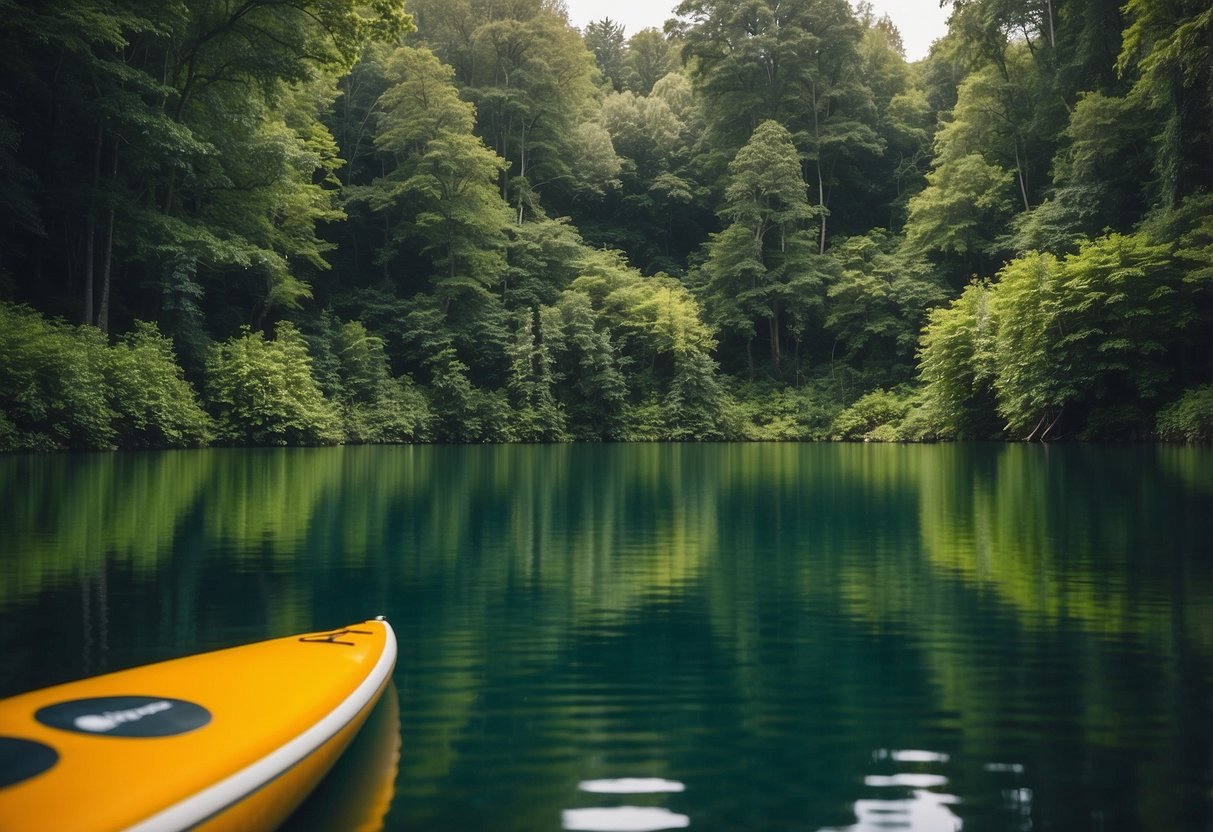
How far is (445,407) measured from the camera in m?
31.1

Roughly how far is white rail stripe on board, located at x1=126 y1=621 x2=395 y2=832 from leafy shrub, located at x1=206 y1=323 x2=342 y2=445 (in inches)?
885

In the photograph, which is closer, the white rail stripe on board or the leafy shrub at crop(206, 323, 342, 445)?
the white rail stripe on board

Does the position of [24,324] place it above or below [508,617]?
above

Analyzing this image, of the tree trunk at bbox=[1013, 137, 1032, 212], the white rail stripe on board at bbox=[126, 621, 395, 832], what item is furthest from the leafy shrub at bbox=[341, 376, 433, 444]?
the white rail stripe on board at bbox=[126, 621, 395, 832]

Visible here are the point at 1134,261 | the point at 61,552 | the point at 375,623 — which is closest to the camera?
the point at 375,623

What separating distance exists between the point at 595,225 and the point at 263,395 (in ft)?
68.0

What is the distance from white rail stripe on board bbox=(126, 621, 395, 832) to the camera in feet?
5.89

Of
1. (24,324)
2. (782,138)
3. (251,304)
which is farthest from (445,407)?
(782,138)

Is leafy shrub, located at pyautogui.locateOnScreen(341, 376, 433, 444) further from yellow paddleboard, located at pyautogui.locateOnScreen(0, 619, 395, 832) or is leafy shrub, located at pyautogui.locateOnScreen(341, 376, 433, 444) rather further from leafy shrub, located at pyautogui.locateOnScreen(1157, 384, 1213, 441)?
yellow paddleboard, located at pyautogui.locateOnScreen(0, 619, 395, 832)

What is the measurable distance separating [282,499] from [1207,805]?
30.4 ft

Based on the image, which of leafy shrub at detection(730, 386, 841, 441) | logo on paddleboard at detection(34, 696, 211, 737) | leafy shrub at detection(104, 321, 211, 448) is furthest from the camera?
leafy shrub at detection(730, 386, 841, 441)

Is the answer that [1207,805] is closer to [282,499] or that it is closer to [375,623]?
[375,623]

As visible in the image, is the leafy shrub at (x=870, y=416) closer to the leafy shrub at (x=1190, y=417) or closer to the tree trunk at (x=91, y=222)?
the leafy shrub at (x=1190, y=417)

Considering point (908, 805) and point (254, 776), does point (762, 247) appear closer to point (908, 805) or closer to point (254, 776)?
point (908, 805)
